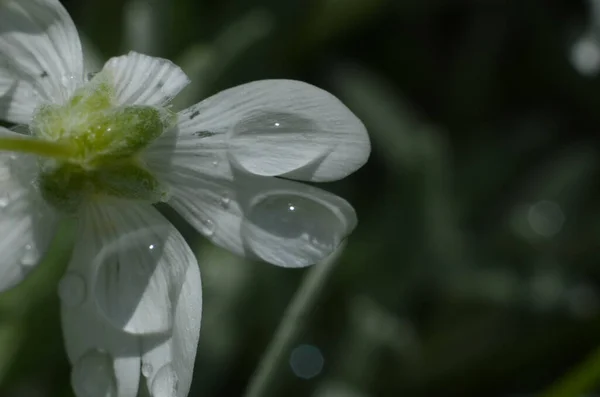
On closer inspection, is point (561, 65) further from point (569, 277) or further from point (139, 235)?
point (139, 235)

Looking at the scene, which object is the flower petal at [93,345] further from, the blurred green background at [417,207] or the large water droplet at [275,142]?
the blurred green background at [417,207]

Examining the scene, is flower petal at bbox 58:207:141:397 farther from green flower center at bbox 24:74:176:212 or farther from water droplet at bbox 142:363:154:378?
green flower center at bbox 24:74:176:212

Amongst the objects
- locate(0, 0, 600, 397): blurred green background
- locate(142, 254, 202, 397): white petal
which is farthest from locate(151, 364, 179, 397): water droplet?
locate(0, 0, 600, 397): blurred green background

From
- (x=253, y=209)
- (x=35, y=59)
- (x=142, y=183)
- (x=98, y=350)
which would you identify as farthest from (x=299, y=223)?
(x=35, y=59)

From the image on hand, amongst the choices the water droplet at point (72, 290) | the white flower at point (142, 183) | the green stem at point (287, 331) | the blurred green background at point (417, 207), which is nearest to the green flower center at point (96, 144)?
the white flower at point (142, 183)

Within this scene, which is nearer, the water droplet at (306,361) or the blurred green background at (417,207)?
the blurred green background at (417,207)

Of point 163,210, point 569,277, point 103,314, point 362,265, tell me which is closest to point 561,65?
point 569,277

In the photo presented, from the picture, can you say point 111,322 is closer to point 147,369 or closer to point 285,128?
point 147,369

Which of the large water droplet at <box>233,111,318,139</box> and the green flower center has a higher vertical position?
the large water droplet at <box>233,111,318,139</box>
